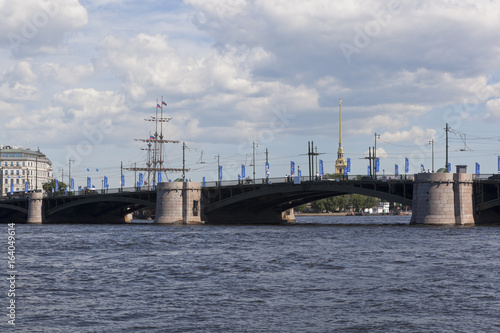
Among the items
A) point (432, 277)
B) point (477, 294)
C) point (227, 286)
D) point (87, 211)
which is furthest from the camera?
point (87, 211)

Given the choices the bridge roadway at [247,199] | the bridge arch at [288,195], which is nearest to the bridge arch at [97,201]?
the bridge roadway at [247,199]

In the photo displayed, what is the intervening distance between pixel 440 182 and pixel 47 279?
5092 cm

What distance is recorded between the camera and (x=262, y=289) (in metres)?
29.3

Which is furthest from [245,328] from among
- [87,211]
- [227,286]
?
[87,211]

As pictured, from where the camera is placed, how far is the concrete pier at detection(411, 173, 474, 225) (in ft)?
243

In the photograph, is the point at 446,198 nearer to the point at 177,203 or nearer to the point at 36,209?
the point at 177,203

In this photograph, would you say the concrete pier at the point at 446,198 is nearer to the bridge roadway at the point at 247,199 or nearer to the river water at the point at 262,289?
the bridge roadway at the point at 247,199

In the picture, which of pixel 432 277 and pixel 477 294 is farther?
pixel 432 277

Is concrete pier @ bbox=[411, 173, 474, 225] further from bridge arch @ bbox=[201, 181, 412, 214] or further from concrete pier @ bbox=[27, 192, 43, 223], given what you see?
concrete pier @ bbox=[27, 192, 43, 223]

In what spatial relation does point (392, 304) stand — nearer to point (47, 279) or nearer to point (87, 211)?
point (47, 279)

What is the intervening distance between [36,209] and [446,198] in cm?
7210

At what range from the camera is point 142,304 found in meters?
25.8

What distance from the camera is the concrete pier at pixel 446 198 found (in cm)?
7400

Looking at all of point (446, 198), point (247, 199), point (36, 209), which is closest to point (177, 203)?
point (247, 199)
